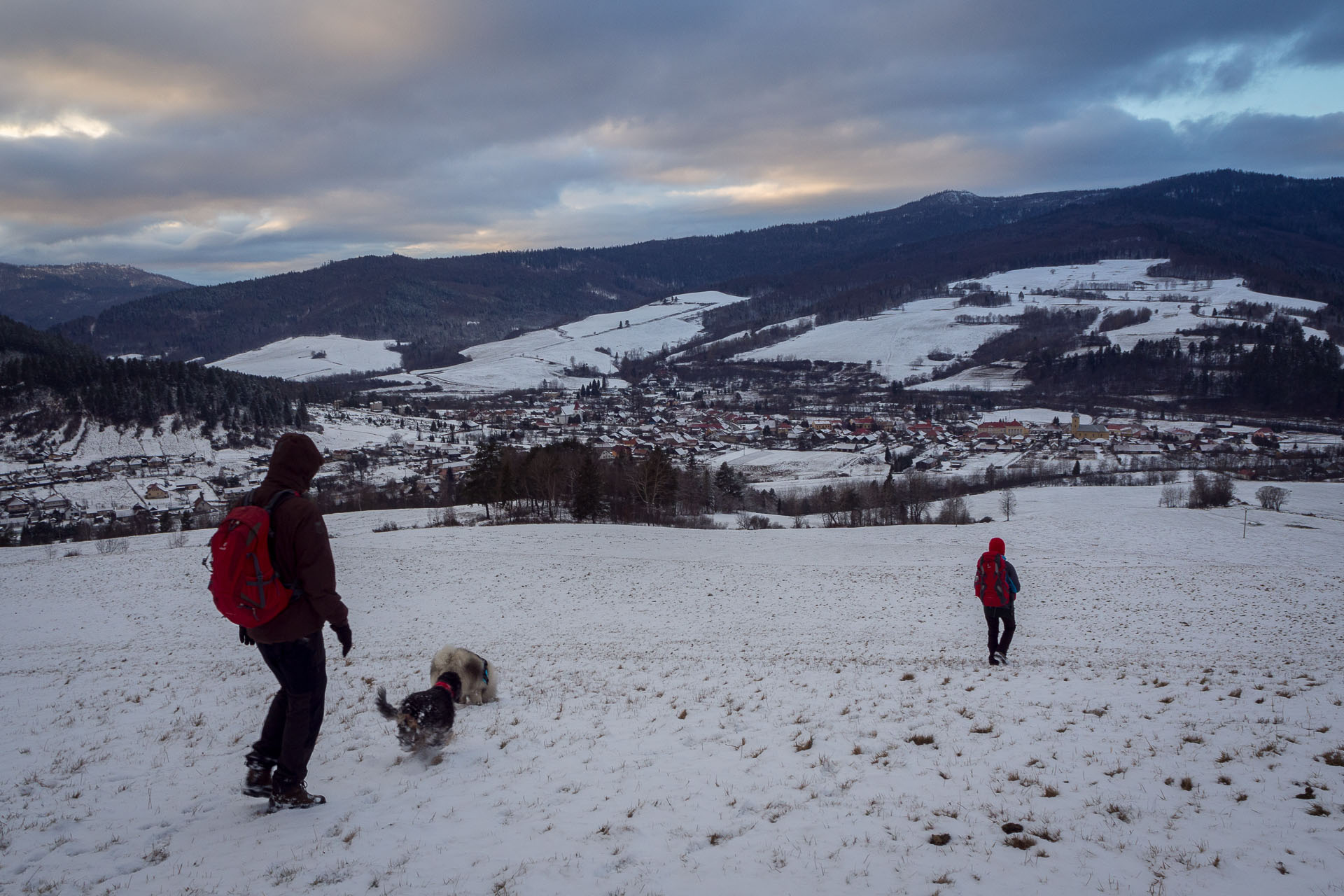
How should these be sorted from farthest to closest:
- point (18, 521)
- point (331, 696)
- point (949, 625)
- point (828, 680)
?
point (18, 521) < point (949, 625) < point (828, 680) < point (331, 696)

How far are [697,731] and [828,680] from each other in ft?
10.9

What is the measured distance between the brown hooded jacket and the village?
132 feet

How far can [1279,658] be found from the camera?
38.3ft

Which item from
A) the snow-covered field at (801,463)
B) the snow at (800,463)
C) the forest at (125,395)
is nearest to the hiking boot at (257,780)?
the snow-covered field at (801,463)

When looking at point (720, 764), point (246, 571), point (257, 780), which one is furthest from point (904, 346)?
point (246, 571)

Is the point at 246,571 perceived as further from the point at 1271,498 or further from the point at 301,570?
the point at 1271,498

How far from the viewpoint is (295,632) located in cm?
471

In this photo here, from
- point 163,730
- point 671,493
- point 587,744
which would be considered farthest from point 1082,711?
point 671,493

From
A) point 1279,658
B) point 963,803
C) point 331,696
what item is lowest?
point 1279,658

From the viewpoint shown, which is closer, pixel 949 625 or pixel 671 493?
pixel 949 625

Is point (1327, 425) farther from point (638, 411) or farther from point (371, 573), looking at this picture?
point (371, 573)

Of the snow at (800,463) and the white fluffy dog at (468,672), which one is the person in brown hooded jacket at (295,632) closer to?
the white fluffy dog at (468,672)

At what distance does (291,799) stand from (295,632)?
1.52 metres

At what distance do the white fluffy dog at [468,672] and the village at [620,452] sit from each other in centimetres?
3643
